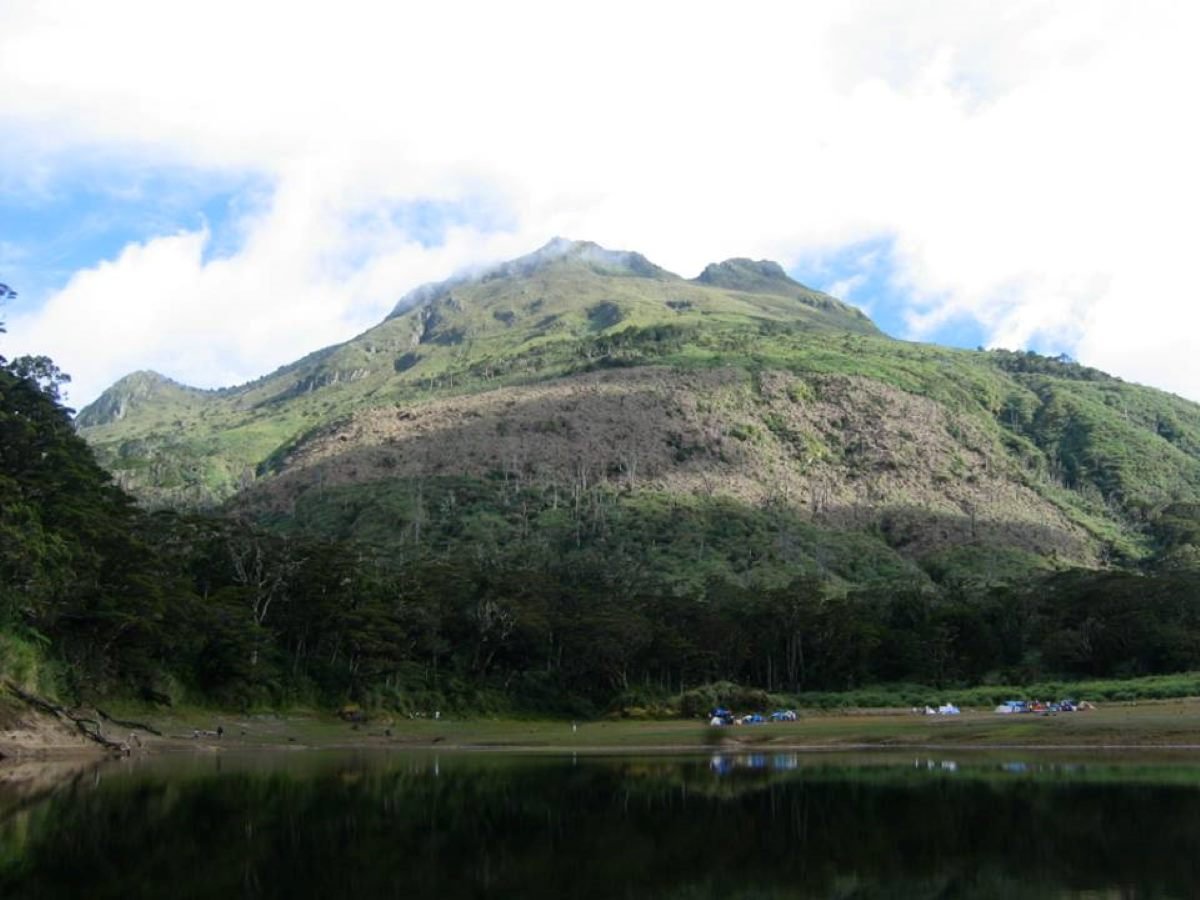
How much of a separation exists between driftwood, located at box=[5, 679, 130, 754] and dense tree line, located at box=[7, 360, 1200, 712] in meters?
4.78

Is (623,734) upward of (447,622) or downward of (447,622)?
downward

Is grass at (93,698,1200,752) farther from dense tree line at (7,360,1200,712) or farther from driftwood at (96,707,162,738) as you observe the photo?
dense tree line at (7,360,1200,712)

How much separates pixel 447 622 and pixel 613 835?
74502 mm

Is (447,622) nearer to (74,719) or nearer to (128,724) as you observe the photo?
(128,724)

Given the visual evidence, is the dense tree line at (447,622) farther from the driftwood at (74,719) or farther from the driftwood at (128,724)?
the driftwood at (74,719)

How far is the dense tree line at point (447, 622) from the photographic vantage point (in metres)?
70.5

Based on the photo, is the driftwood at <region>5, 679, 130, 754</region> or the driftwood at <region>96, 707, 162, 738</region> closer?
the driftwood at <region>5, 679, 130, 754</region>

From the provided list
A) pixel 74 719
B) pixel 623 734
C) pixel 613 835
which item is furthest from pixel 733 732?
pixel 613 835

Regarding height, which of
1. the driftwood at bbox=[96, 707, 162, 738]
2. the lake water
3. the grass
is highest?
the driftwood at bbox=[96, 707, 162, 738]

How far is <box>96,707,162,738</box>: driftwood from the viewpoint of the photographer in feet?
208

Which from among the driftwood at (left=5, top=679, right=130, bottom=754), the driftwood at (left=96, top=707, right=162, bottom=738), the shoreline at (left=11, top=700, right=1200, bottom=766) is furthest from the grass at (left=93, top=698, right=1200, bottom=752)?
the driftwood at (left=5, top=679, right=130, bottom=754)

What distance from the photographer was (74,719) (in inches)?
2327

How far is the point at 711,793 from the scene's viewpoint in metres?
42.4

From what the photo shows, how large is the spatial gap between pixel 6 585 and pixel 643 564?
102263 mm
